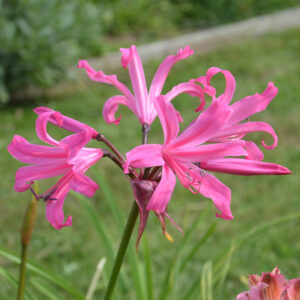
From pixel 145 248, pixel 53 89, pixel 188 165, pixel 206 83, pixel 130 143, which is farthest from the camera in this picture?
pixel 53 89

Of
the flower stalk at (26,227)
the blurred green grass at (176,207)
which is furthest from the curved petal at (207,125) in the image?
the blurred green grass at (176,207)

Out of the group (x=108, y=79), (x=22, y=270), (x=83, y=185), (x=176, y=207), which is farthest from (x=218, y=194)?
(x=176, y=207)

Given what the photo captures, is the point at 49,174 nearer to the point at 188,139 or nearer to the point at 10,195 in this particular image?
the point at 188,139

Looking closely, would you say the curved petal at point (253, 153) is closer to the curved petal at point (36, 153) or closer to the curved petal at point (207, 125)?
the curved petal at point (207, 125)

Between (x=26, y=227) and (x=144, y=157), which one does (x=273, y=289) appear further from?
(x=26, y=227)

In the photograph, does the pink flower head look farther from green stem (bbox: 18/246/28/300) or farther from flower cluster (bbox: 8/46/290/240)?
green stem (bbox: 18/246/28/300)

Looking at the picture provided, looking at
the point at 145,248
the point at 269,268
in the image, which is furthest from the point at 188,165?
the point at 269,268

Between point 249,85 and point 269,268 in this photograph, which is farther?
point 249,85
